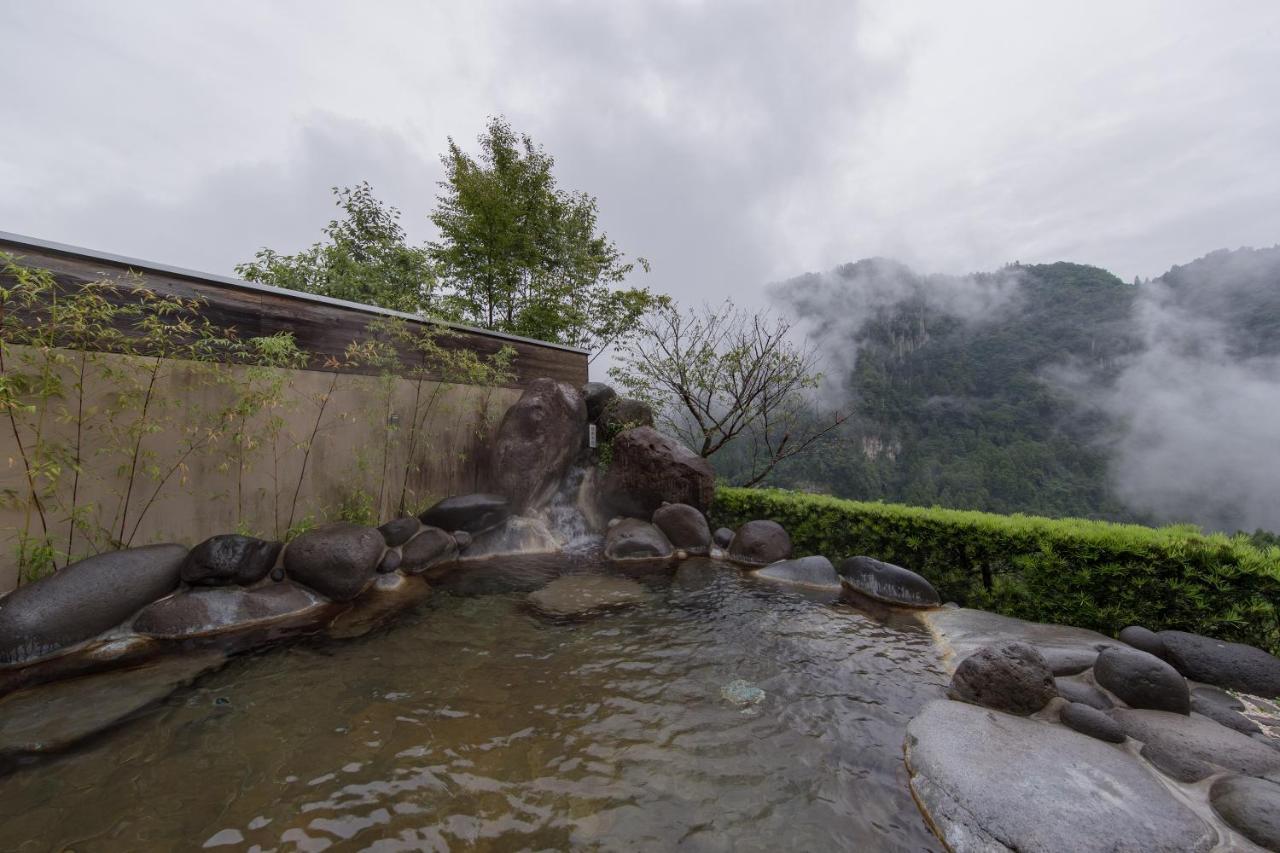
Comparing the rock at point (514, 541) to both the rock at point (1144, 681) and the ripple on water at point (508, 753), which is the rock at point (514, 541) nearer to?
the ripple on water at point (508, 753)

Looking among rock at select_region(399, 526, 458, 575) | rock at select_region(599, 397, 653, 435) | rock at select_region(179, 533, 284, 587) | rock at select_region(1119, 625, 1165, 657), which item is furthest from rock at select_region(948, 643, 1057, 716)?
rock at select_region(599, 397, 653, 435)

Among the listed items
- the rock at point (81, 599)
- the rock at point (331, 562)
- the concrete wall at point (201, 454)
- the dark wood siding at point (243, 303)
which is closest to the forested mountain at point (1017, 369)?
the concrete wall at point (201, 454)

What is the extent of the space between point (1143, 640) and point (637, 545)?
5.68 m

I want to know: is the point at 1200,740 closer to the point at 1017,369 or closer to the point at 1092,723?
the point at 1092,723

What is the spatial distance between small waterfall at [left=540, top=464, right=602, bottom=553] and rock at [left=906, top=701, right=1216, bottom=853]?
19.2ft

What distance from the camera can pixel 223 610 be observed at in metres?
4.46

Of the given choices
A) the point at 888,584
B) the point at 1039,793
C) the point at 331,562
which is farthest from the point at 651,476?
the point at 1039,793

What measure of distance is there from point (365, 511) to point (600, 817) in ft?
18.2

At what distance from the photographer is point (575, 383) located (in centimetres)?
1120

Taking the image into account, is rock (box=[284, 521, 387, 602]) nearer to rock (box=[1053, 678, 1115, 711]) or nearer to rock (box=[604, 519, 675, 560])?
rock (box=[604, 519, 675, 560])

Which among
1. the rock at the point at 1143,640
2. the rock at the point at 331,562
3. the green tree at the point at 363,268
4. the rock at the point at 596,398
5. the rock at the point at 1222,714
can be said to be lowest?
the rock at the point at 1222,714

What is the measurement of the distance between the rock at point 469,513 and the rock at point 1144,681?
7.17m

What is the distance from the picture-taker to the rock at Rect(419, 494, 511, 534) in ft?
23.4

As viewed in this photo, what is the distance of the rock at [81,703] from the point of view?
2818mm
